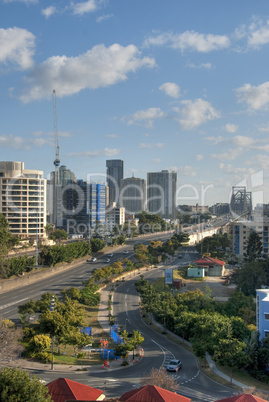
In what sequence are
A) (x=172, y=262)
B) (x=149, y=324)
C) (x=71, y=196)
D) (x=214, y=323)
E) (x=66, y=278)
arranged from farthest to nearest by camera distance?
1. (x=71, y=196)
2. (x=172, y=262)
3. (x=66, y=278)
4. (x=149, y=324)
5. (x=214, y=323)

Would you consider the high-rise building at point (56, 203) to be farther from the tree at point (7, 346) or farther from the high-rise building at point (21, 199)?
the tree at point (7, 346)

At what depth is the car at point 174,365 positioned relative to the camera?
21922 millimetres

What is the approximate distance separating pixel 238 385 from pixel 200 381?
1.94m

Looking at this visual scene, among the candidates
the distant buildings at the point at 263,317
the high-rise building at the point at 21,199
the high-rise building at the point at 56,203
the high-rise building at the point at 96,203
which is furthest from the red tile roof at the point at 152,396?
the high-rise building at the point at 56,203

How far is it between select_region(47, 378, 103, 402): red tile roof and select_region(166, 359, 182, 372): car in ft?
22.3

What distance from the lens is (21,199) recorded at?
243 ft

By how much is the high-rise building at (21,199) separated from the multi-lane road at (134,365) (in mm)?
25921

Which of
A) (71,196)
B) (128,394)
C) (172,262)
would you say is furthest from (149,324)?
(71,196)

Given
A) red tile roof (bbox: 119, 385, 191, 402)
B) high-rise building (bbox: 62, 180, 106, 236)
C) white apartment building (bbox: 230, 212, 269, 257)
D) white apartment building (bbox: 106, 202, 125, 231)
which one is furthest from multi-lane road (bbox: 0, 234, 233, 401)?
white apartment building (bbox: 106, 202, 125, 231)

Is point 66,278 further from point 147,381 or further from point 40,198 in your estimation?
point 147,381

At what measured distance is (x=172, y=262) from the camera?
68250 mm

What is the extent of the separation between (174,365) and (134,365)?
8.18 ft

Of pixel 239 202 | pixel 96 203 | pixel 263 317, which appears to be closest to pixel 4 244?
pixel 263 317

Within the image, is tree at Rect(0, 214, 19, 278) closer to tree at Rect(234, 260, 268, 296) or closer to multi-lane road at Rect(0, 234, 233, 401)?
multi-lane road at Rect(0, 234, 233, 401)
